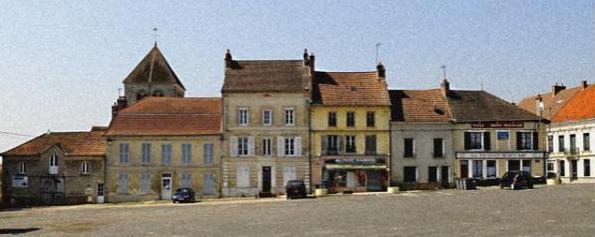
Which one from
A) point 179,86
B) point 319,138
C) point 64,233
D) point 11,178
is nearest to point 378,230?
point 64,233

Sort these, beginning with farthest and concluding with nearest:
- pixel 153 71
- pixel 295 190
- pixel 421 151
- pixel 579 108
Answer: pixel 153 71 < pixel 579 108 < pixel 421 151 < pixel 295 190

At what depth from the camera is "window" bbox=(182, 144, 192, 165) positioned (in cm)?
6291

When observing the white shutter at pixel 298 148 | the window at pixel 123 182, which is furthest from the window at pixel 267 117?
the window at pixel 123 182

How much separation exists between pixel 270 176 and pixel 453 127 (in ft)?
46.6

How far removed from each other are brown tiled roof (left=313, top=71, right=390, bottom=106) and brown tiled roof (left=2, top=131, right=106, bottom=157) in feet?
57.2

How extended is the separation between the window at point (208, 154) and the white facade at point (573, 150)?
99.8 ft

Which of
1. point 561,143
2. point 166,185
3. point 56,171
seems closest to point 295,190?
point 166,185

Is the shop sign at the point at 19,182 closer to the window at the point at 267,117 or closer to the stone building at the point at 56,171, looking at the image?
the stone building at the point at 56,171

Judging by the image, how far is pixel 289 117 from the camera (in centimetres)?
6231

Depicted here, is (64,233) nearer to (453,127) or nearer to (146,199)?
(146,199)

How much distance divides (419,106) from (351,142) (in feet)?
20.3

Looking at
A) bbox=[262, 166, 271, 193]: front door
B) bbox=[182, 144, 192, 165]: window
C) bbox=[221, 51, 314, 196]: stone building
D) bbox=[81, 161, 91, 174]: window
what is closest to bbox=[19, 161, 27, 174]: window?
bbox=[81, 161, 91, 174]: window

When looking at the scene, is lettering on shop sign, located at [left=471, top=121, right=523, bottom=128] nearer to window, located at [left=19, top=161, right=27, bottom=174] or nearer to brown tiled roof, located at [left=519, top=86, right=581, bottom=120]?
brown tiled roof, located at [left=519, top=86, right=581, bottom=120]

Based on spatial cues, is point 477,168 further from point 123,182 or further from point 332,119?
point 123,182
